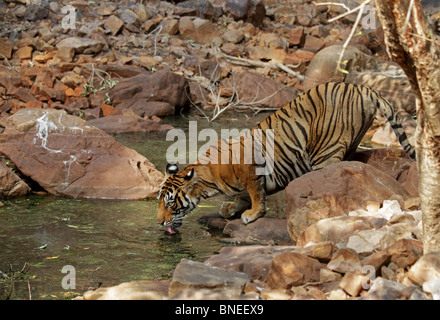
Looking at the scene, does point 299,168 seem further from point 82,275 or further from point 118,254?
point 82,275

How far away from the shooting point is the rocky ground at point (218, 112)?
4.00m

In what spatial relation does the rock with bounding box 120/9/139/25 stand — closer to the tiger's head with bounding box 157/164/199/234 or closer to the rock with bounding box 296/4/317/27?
the rock with bounding box 296/4/317/27

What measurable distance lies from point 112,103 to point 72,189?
471 cm

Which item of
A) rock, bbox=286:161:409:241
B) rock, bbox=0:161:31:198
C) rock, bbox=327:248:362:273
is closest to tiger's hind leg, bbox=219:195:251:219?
rock, bbox=286:161:409:241

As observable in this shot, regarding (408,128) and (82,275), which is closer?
(82,275)

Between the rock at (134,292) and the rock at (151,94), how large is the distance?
8002mm

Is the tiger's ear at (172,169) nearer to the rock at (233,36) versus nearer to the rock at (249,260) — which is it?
the rock at (249,260)

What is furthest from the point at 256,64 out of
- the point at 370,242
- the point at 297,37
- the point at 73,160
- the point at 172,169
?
the point at 370,242

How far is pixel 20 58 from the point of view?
537 inches

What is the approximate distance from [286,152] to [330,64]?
6.65m

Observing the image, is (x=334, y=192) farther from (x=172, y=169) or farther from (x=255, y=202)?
(x=172, y=169)

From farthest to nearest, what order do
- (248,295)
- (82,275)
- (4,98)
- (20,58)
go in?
(20,58), (4,98), (82,275), (248,295)

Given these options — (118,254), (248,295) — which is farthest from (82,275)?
(248,295)

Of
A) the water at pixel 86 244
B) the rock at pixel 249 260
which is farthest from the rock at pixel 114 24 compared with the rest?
the rock at pixel 249 260
